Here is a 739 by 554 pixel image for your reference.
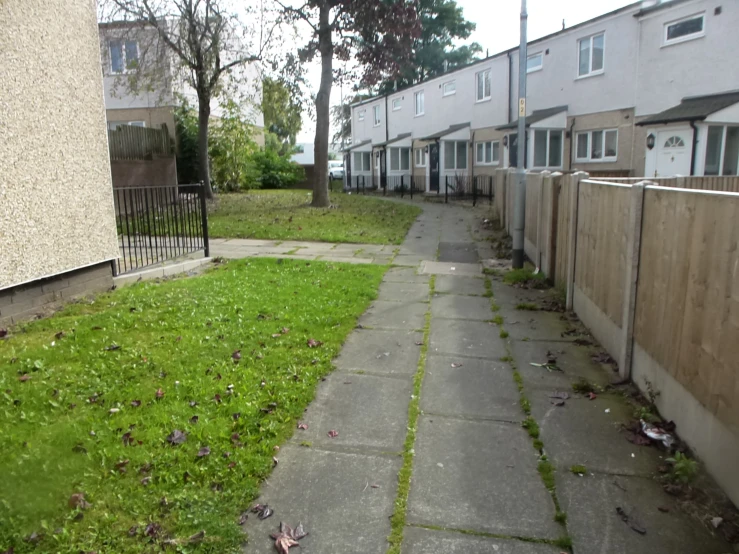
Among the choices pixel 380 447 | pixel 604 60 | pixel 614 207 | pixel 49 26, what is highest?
pixel 604 60

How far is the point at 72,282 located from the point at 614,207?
5685 millimetres

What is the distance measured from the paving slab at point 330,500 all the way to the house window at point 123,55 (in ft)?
65.4

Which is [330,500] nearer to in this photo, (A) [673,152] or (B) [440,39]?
(A) [673,152]

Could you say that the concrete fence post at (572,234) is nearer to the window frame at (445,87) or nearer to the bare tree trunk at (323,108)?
the bare tree trunk at (323,108)

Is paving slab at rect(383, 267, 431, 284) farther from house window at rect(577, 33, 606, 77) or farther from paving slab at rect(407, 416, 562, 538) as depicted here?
house window at rect(577, 33, 606, 77)

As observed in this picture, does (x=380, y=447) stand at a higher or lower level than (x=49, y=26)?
→ lower

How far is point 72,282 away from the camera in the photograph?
6.59 meters

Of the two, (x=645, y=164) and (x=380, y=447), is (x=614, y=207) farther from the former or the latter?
(x=645, y=164)

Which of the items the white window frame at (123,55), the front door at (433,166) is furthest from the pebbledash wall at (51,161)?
the front door at (433,166)

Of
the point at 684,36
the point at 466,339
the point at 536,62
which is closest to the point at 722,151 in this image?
the point at 684,36

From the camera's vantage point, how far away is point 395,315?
6547mm

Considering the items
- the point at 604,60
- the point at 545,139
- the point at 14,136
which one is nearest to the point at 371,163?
the point at 545,139

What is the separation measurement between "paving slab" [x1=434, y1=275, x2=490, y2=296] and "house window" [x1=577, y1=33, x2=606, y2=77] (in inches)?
630

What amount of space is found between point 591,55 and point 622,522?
21.9 metres
